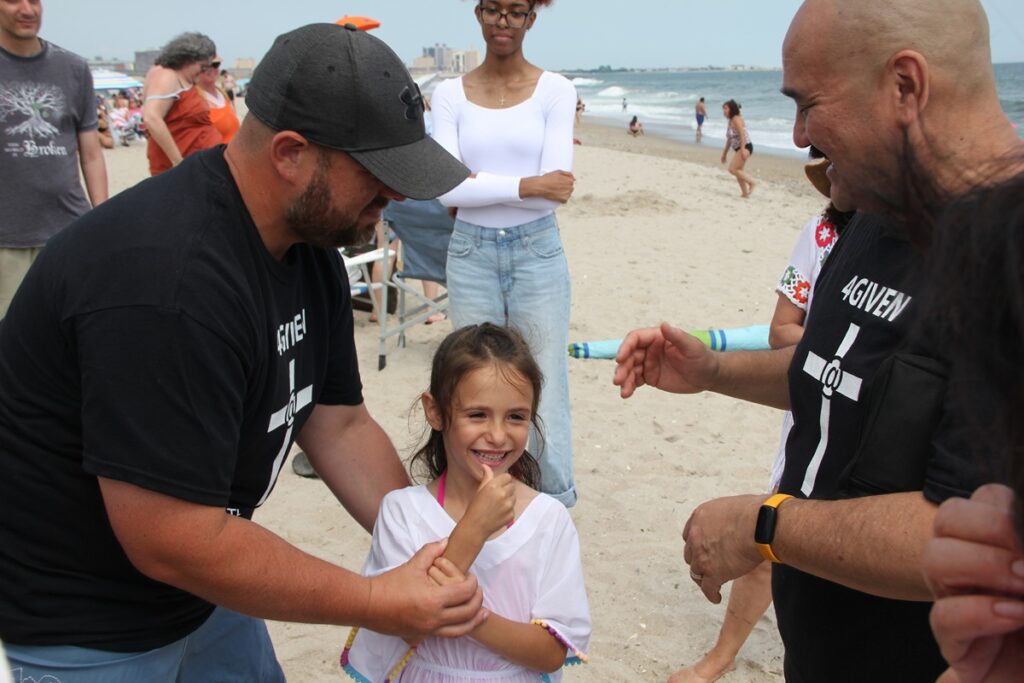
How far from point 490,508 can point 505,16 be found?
267 centimetres

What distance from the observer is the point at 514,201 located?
13.1 feet

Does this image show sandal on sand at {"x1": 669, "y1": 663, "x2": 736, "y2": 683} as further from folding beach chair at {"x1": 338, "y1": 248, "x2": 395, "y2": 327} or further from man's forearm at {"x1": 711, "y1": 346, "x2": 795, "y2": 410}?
folding beach chair at {"x1": 338, "y1": 248, "x2": 395, "y2": 327}

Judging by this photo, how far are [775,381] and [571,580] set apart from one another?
82cm

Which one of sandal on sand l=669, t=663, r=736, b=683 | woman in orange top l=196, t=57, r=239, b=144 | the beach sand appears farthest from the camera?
woman in orange top l=196, t=57, r=239, b=144

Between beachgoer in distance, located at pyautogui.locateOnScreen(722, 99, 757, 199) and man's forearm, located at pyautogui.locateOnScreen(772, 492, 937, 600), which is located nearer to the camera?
man's forearm, located at pyautogui.locateOnScreen(772, 492, 937, 600)

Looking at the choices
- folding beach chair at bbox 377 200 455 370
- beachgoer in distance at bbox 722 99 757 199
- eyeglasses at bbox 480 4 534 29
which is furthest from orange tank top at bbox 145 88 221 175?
beachgoer in distance at bbox 722 99 757 199

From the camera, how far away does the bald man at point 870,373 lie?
62.4 inches

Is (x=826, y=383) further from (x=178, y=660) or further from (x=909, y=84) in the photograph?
(x=178, y=660)

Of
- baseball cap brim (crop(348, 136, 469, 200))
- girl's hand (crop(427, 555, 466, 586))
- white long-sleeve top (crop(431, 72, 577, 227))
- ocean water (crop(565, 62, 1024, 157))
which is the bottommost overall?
ocean water (crop(565, 62, 1024, 157))

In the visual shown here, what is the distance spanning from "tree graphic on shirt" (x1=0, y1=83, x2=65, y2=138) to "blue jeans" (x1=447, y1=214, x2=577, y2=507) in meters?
2.32

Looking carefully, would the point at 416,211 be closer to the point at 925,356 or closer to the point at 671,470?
the point at 671,470

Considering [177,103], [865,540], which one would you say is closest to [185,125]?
[177,103]

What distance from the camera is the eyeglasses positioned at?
3.97 m

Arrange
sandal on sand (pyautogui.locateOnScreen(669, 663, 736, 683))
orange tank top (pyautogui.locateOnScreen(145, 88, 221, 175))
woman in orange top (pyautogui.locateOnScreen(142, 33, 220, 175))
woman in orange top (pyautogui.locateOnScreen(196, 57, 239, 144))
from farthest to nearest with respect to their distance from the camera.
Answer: woman in orange top (pyautogui.locateOnScreen(196, 57, 239, 144))
orange tank top (pyautogui.locateOnScreen(145, 88, 221, 175))
woman in orange top (pyautogui.locateOnScreen(142, 33, 220, 175))
sandal on sand (pyautogui.locateOnScreen(669, 663, 736, 683))
